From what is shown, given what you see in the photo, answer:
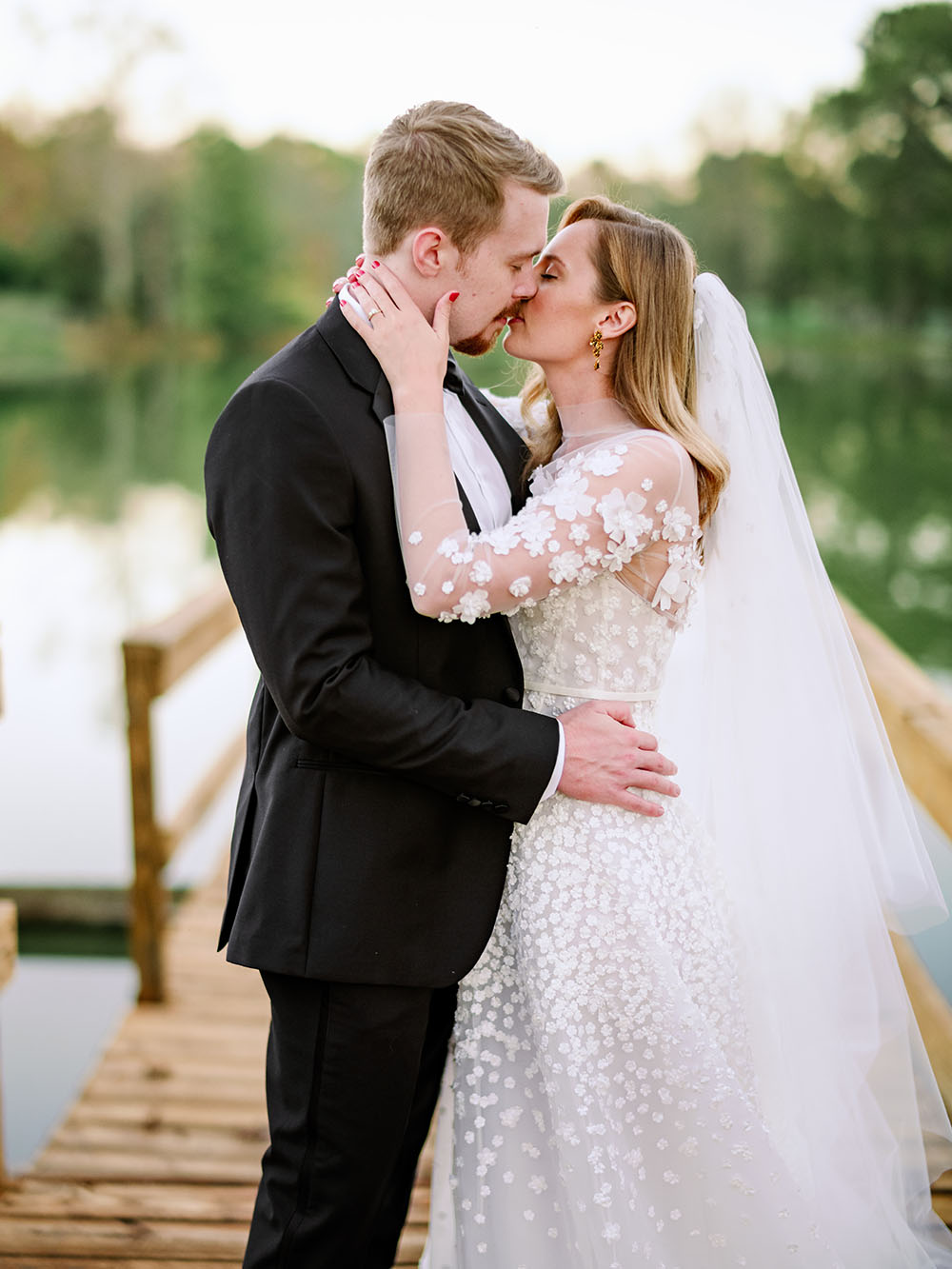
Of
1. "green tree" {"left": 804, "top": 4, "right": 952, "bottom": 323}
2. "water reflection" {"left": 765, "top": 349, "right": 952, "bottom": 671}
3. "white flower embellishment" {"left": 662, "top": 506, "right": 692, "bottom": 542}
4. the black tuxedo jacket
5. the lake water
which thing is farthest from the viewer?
"water reflection" {"left": 765, "top": 349, "right": 952, "bottom": 671}

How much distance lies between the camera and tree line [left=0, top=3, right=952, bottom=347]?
1073 centimetres

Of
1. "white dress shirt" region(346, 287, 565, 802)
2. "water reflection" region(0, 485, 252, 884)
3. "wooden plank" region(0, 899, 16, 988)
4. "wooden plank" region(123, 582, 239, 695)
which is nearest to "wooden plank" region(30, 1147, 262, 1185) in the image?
"wooden plank" region(0, 899, 16, 988)

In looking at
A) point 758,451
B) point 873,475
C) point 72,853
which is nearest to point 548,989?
point 758,451

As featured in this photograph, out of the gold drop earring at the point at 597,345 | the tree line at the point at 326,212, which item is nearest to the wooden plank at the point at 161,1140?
the gold drop earring at the point at 597,345

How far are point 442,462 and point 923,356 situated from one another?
13.5 m

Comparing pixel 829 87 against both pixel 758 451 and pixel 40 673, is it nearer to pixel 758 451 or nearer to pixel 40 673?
pixel 40 673

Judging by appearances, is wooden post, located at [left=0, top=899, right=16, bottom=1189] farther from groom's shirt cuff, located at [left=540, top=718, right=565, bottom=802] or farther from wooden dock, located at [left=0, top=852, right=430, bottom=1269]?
groom's shirt cuff, located at [left=540, top=718, right=565, bottom=802]

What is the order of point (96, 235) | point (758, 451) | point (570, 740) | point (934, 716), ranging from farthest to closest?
1. point (96, 235)
2. point (934, 716)
3. point (758, 451)
4. point (570, 740)

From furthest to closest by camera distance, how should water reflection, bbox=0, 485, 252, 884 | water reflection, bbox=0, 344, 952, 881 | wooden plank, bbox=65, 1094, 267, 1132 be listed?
water reflection, bbox=0, 344, 952, 881, water reflection, bbox=0, 485, 252, 884, wooden plank, bbox=65, 1094, 267, 1132

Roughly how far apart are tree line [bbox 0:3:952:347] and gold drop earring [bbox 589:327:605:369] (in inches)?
293

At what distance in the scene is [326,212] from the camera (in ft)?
58.9

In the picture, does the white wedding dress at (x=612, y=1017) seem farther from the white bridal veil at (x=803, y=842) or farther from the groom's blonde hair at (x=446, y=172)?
the groom's blonde hair at (x=446, y=172)

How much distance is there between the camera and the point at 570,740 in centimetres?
175

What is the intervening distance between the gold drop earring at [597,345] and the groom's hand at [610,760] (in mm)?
556
